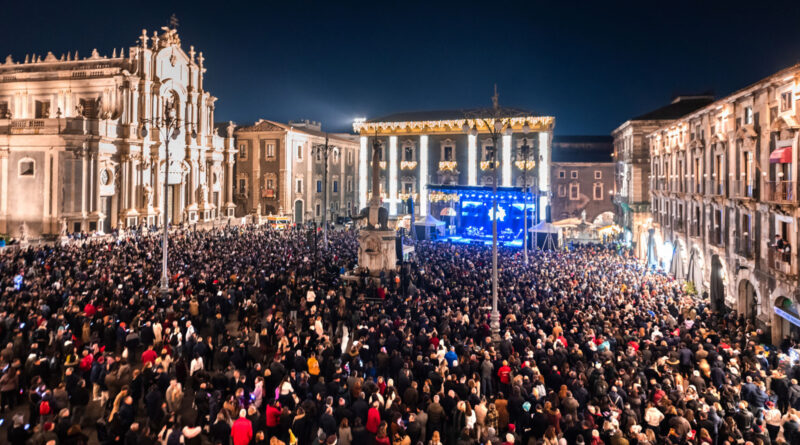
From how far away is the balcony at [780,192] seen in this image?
1659 cm

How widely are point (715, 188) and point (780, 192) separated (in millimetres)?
6922

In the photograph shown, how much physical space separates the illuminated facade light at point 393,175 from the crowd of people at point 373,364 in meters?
32.9

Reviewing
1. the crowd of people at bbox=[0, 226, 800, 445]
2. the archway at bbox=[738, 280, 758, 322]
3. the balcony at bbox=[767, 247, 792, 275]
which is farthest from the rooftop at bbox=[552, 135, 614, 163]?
the balcony at bbox=[767, 247, 792, 275]

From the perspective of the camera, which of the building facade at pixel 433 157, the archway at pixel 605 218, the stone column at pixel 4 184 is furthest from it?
the building facade at pixel 433 157

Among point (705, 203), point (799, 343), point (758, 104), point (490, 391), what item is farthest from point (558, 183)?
point (490, 391)

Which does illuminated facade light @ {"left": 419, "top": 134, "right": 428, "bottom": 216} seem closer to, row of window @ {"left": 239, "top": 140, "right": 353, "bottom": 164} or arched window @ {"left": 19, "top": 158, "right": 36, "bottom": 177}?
row of window @ {"left": 239, "top": 140, "right": 353, "bottom": 164}

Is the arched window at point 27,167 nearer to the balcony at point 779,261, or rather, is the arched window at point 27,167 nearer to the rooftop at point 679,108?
the balcony at point 779,261

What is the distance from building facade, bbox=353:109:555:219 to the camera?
5116 centimetres

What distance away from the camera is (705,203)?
25281mm

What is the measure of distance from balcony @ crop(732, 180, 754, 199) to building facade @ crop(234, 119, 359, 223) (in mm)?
42685

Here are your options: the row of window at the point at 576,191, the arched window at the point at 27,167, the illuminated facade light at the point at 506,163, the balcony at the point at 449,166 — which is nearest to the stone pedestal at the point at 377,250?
the arched window at the point at 27,167

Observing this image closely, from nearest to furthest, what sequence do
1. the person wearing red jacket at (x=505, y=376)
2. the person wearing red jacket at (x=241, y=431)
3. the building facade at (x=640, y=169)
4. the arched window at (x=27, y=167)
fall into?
the person wearing red jacket at (x=241, y=431) < the person wearing red jacket at (x=505, y=376) < the arched window at (x=27, y=167) < the building facade at (x=640, y=169)

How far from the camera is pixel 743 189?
2077 cm

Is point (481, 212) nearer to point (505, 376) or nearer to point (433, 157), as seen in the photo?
point (433, 157)
